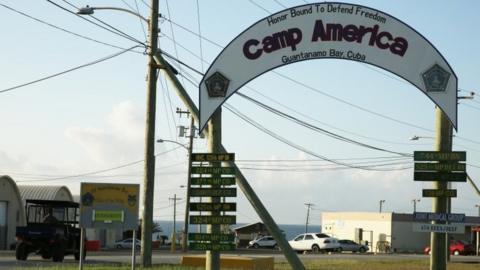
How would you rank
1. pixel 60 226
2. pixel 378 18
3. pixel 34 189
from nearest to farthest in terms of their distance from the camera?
pixel 378 18 → pixel 60 226 → pixel 34 189

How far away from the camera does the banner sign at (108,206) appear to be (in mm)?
20000

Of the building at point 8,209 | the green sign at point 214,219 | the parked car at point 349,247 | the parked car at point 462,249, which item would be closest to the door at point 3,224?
the building at point 8,209

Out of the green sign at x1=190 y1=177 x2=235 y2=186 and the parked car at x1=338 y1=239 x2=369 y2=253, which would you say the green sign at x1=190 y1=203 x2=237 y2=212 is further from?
the parked car at x1=338 y1=239 x2=369 y2=253

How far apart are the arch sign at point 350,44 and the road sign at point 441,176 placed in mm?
1178

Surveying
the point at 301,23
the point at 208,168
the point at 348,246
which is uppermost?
the point at 301,23

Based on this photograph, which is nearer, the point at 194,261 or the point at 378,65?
the point at 378,65

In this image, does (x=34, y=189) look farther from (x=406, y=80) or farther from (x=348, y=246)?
(x=406, y=80)

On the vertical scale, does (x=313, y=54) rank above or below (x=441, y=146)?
above

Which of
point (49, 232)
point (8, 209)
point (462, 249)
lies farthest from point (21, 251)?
point (462, 249)

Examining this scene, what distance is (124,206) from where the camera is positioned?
20141 mm

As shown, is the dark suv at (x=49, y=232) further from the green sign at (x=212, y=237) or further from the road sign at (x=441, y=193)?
the road sign at (x=441, y=193)

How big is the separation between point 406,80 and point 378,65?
74 centimetres

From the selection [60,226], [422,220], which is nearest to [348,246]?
[60,226]

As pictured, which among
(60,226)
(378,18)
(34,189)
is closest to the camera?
(378,18)
